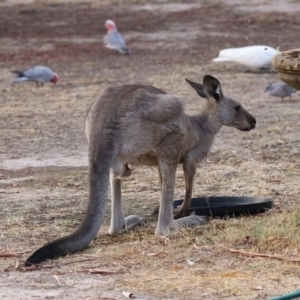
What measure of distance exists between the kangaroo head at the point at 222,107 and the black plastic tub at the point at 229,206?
0.57 metres

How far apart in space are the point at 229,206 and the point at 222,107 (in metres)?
0.83

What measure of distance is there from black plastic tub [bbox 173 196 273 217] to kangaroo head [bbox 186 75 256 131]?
22.5 inches

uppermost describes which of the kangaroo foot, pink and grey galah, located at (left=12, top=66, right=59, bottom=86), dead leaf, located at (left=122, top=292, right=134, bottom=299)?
dead leaf, located at (left=122, top=292, right=134, bottom=299)

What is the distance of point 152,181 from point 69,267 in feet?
8.07

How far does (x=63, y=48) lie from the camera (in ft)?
53.9

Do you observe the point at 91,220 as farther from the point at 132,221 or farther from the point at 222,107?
the point at 222,107

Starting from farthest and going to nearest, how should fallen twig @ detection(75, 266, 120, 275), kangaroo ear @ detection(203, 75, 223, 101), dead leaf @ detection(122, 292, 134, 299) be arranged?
1. kangaroo ear @ detection(203, 75, 223, 101)
2. fallen twig @ detection(75, 266, 120, 275)
3. dead leaf @ detection(122, 292, 134, 299)

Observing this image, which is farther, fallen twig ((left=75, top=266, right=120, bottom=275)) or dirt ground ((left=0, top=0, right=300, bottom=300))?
fallen twig ((left=75, top=266, right=120, bottom=275))

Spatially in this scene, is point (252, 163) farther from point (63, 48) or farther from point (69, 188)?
point (63, 48)

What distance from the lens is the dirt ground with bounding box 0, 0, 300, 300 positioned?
475cm

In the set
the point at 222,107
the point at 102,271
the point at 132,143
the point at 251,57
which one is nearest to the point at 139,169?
the point at 222,107

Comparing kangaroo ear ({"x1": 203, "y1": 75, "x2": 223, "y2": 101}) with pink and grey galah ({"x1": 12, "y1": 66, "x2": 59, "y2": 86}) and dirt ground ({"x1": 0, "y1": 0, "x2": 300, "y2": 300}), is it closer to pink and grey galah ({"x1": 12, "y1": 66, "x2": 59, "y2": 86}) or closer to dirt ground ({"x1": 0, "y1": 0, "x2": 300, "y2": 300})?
dirt ground ({"x1": 0, "y1": 0, "x2": 300, "y2": 300})

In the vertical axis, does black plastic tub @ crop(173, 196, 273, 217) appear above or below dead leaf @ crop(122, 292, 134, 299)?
below

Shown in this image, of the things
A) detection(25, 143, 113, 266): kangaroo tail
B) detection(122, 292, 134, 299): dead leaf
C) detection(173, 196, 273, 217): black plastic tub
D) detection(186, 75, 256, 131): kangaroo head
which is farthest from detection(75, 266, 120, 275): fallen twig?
detection(186, 75, 256, 131): kangaroo head
